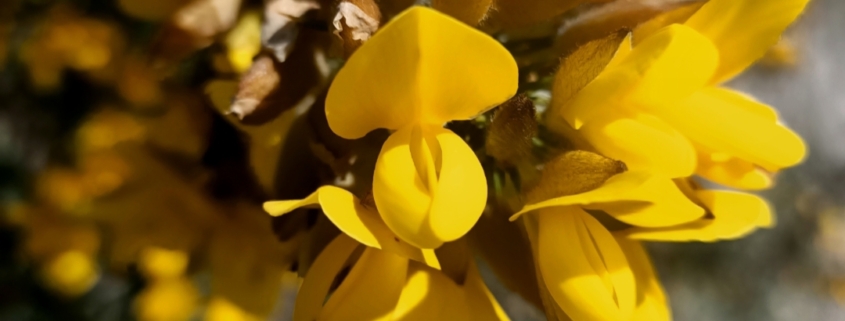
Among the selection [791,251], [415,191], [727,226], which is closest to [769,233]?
[791,251]

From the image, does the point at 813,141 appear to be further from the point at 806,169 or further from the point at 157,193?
the point at 157,193

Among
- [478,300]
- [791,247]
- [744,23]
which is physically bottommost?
[791,247]

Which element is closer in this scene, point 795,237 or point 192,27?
point 192,27

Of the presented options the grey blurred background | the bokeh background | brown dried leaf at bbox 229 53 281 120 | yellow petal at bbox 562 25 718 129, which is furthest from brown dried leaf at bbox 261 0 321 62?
the grey blurred background

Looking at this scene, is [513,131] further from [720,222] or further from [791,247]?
[791,247]

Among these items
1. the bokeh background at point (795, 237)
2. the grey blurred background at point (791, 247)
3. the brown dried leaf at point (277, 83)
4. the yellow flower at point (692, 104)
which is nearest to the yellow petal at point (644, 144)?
the yellow flower at point (692, 104)

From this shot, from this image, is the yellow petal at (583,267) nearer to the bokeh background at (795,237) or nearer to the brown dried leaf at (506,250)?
the brown dried leaf at (506,250)

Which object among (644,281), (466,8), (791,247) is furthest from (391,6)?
(791,247)
